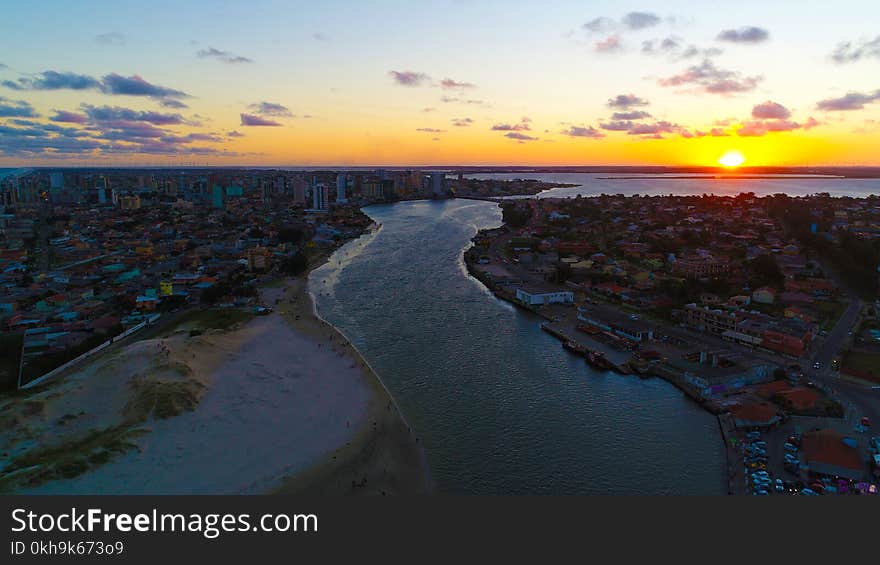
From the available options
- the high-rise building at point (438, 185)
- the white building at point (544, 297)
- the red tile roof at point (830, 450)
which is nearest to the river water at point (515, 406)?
the white building at point (544, 297)

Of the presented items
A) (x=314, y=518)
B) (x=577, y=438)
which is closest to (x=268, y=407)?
(x=577, y=438)

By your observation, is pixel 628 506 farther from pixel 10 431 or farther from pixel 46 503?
pixel 10 431

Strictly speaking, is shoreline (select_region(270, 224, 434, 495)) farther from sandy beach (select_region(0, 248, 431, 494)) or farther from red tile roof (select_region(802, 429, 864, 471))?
red tile roof (select_region(802, 429, 864, 471))

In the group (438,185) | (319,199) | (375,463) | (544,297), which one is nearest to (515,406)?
(375,463)

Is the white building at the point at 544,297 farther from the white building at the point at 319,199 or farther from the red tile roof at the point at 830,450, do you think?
the white building at the point at 319,199

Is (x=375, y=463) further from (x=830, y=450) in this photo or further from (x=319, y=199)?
(x=319, y=199)
